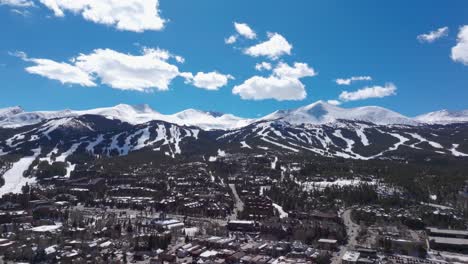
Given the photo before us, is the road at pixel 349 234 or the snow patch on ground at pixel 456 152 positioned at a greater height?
the snow patch on ground at pixel 456 152

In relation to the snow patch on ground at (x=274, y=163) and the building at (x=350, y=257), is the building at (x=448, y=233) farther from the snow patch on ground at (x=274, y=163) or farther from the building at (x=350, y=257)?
the snow patch on ground at (x=274, y=163)

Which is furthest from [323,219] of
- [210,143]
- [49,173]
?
[210,143]

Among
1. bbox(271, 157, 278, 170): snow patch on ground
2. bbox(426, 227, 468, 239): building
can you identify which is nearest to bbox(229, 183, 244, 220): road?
bbox(271, 157, 278, 170): snow patch on ground

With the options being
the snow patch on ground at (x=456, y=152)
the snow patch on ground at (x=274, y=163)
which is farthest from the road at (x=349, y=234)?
the snow patch on ground at (x=456, y=152)

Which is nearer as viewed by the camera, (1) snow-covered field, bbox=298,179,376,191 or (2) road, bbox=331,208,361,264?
(2) road, bbox=331,208,361,264

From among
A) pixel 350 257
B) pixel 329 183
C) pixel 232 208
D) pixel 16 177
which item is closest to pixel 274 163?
pixel 329 183

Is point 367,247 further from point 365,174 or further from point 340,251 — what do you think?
point 365,174

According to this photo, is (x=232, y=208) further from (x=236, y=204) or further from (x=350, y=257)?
(x=350, y=257)

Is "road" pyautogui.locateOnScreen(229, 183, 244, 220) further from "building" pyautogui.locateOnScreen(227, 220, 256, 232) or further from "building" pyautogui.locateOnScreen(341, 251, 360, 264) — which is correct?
"building" pyautogui.locateOnScreen(341, 251, 360, 264)
